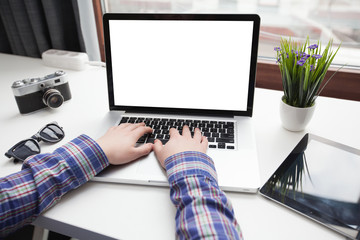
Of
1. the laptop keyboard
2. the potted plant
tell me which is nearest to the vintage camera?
the laptop keyboard

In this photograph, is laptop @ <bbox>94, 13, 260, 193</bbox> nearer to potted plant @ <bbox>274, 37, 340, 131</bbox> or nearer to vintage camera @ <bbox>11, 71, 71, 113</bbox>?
potted plant @ <bbox>274, 37, 340, 131</bbox>

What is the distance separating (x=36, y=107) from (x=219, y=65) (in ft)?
1.75

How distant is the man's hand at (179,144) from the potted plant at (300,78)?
232 mm

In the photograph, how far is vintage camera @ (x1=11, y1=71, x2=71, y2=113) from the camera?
0.74 meters

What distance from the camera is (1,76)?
1025mm

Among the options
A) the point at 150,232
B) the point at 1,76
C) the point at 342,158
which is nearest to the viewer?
the point at 150,232

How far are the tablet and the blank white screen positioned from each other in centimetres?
20

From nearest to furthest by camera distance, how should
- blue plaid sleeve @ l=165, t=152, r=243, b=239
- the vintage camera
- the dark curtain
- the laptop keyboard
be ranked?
blue plaid sleeve @ l=165, t=152, r=243, b=239 < the laptop keyboard < the vintage camera < the dark curtain

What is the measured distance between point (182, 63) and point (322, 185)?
0.41m

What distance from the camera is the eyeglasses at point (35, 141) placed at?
59 cm

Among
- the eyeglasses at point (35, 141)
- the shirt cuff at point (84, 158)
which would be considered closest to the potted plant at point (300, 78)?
the shirt cuff at point (84, 158)

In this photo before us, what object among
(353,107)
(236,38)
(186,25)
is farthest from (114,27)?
(353,107)

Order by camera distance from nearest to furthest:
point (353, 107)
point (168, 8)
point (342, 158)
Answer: point (342, 158) → point (353, 107) → point (168, 8)

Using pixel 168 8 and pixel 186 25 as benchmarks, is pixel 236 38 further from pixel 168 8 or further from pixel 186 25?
pixel 168 8
